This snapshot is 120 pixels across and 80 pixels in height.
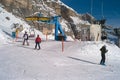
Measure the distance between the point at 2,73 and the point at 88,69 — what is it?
6.23 m

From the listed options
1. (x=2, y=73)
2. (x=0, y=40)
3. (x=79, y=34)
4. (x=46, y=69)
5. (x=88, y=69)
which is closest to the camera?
(x=2, y=73)

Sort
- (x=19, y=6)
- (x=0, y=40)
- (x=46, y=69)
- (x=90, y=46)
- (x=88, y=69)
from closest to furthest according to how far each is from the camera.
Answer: (x=46, y=69) → (x=88, y=69) → (x=90, y=46) → (x=0, y=40) → (x=19, y=6)

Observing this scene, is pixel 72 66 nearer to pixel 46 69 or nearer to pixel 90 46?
pixel 46 69

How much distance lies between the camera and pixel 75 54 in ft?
96.4

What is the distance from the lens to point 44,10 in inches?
3622

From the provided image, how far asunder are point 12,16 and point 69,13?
109ft

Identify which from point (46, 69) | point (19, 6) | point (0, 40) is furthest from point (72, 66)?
point (19, 6)

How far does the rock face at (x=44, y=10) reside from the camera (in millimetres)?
81725

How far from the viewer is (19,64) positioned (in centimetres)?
2008

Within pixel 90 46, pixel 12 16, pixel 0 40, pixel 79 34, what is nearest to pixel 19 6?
pixel 12 16

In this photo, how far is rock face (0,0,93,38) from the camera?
268ft

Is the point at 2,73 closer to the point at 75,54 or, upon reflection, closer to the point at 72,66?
the point at 72,66

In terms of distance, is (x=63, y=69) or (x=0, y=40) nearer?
(x=63, y=69)

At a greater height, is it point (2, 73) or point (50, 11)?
point (50, 11)
